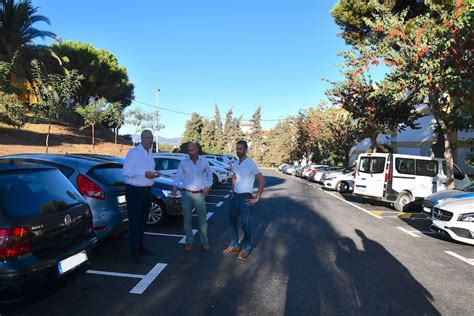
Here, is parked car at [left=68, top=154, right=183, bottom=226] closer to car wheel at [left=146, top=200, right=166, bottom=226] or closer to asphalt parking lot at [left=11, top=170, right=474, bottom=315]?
car wheel at [left=146, top=200, right=166, bottom=226]

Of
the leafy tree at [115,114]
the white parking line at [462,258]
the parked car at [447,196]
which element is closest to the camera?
the white parking line at [462,258]

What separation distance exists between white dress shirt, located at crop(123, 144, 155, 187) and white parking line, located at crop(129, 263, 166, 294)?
1.20 m

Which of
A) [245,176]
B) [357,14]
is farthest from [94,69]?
[245,176]

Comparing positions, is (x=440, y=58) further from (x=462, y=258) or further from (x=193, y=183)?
(x=193, y=183)

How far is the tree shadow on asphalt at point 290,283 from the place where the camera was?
13.3ft

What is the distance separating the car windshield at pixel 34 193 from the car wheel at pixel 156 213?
3.70 m

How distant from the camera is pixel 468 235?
23.2 ft

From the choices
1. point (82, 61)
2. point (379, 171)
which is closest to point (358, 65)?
A: point (379, 171)

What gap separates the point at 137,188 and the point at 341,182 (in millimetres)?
15297

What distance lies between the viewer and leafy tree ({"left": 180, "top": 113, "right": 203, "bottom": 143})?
263ft

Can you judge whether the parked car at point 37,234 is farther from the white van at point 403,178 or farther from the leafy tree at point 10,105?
the leafy tree at point 10,105

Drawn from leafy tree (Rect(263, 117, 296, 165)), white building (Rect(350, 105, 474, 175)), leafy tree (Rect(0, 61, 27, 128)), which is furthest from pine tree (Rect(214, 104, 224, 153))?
leafy tree (Rect(0, 61, 27, 128))

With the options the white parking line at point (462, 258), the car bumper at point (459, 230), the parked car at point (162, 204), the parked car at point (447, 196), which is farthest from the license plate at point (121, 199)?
the parked car at point (447, 196)

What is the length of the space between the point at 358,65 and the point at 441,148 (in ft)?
22.1
